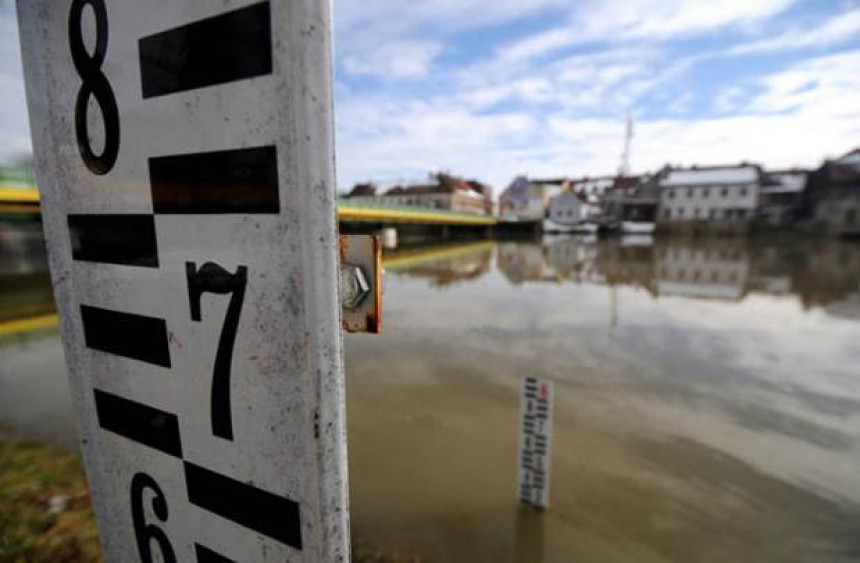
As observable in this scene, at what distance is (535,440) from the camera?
10.3ft

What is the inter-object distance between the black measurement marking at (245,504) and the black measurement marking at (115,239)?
40cm

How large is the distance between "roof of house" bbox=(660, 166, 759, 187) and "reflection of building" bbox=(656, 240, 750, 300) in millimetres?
23825

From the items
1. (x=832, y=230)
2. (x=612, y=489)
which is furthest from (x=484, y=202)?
(x=612, y=489)

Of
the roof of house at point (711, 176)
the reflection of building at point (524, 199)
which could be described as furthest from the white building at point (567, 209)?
the roof of house at point (711, 176)

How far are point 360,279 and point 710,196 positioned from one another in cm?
5347

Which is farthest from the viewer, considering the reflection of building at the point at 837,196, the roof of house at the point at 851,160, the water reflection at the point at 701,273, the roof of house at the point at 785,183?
the roof of house at the point at 785,183

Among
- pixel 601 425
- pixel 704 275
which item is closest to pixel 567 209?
pixel 704 275

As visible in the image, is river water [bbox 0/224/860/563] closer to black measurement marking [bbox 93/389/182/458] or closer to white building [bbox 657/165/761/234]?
black measurement marking [bbox 93/389/182/458]

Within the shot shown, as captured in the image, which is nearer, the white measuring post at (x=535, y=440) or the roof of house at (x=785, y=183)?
the white measuring post at (x=535, y=440)

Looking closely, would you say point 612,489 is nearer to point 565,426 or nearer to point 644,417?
point 565,426

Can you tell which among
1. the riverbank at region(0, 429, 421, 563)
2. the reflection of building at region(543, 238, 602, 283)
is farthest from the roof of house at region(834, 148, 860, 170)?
the riverbank at region(0, 429, 421, 563)

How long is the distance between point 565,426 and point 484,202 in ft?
195

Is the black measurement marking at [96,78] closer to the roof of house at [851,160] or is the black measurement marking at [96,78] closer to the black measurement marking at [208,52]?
the black measurement marking at [208,52]

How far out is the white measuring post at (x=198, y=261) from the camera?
537 mm
